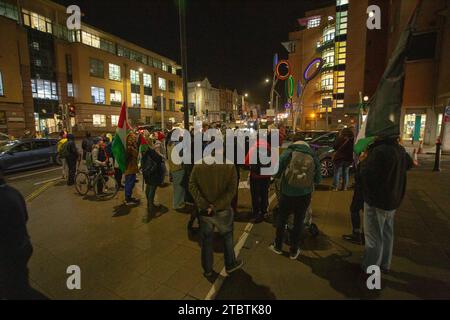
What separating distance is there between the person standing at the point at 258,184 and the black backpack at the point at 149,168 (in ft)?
6.96

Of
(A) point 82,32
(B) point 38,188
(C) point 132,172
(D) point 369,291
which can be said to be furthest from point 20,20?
(D) point 369,291

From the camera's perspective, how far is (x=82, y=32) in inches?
1416

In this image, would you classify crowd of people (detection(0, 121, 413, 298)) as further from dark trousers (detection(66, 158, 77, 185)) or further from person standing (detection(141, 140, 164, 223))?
dark trousers (detection(66, 158, 77, 185))

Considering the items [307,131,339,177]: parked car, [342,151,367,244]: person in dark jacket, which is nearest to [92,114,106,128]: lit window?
[307,131,339,177]: parked car

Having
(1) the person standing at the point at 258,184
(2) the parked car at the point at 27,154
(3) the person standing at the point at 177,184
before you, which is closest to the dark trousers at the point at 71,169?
(2) the parked car at the point at 27,154

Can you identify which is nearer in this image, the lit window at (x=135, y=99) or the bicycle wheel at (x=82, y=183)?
the bicycle wheel at (x=82, y=183)

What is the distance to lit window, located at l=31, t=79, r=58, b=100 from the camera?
3062 centimetres

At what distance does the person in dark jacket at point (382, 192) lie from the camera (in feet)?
10.7

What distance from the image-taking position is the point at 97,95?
37000mm

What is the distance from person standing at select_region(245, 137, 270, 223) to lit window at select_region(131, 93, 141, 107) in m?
42.3

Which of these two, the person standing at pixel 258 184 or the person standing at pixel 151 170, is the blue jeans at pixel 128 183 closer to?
the person standing at pixel 151 170

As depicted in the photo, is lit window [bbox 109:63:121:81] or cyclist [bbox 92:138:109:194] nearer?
cyclist [bbox 92:138:109:194]

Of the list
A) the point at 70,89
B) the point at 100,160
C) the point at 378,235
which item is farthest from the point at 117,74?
the point at 378,235

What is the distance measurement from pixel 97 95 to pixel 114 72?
5.58 m
